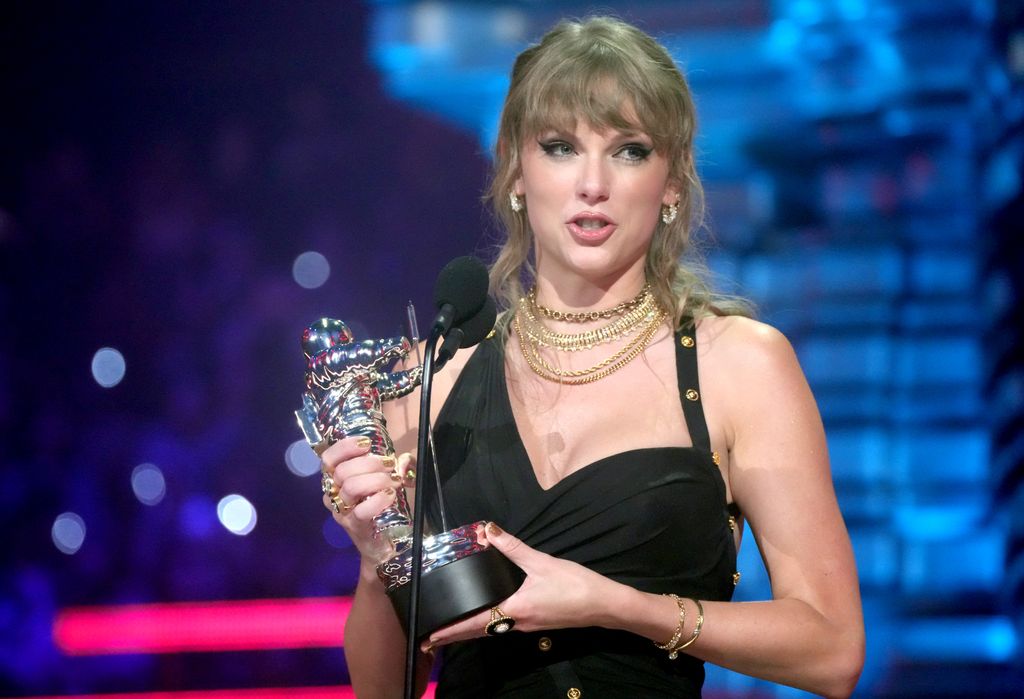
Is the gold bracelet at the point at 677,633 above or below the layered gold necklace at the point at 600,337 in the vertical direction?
below

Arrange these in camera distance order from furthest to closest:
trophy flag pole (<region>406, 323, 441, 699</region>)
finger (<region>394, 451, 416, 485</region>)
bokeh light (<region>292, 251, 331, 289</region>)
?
bokeh light (<region>292, 251, 331, 289</region>), finger (<region>394, 451, 416, 485</region>), trophy flag pole (<region>406, 323, 441, 699</region>)

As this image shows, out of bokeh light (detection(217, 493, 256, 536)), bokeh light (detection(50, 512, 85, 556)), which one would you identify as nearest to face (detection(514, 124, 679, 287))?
bokeh light (detection(217, 493, 256, 536))

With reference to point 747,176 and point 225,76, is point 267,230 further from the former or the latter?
point 747,176

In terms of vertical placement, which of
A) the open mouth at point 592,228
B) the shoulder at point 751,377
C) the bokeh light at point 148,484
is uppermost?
the open mouth at point 592,228

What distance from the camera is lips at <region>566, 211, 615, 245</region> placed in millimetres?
1611

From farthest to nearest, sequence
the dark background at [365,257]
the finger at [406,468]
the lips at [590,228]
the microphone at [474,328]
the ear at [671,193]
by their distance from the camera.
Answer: the dark background at [365,257], the ear at [671,193], the lips at [590,228], the finger at [406,468], the microphone at [474,328]

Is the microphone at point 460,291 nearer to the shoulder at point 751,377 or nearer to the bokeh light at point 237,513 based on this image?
the shoulder at point 751,377

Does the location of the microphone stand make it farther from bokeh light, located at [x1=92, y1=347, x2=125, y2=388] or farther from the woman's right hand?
bokeh light, located at [x1=92, y1=347, x2=125, y2=388]

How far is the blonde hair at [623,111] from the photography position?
5.24 feet

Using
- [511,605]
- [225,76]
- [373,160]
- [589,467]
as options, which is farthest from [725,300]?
[225,76]

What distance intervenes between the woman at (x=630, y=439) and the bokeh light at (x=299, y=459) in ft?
4.59

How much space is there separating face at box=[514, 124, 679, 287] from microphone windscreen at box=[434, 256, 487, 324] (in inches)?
13.3

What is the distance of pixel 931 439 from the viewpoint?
288 cm

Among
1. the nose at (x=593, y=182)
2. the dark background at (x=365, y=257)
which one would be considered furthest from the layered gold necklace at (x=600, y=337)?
the dark background at (x=365, y=257)
